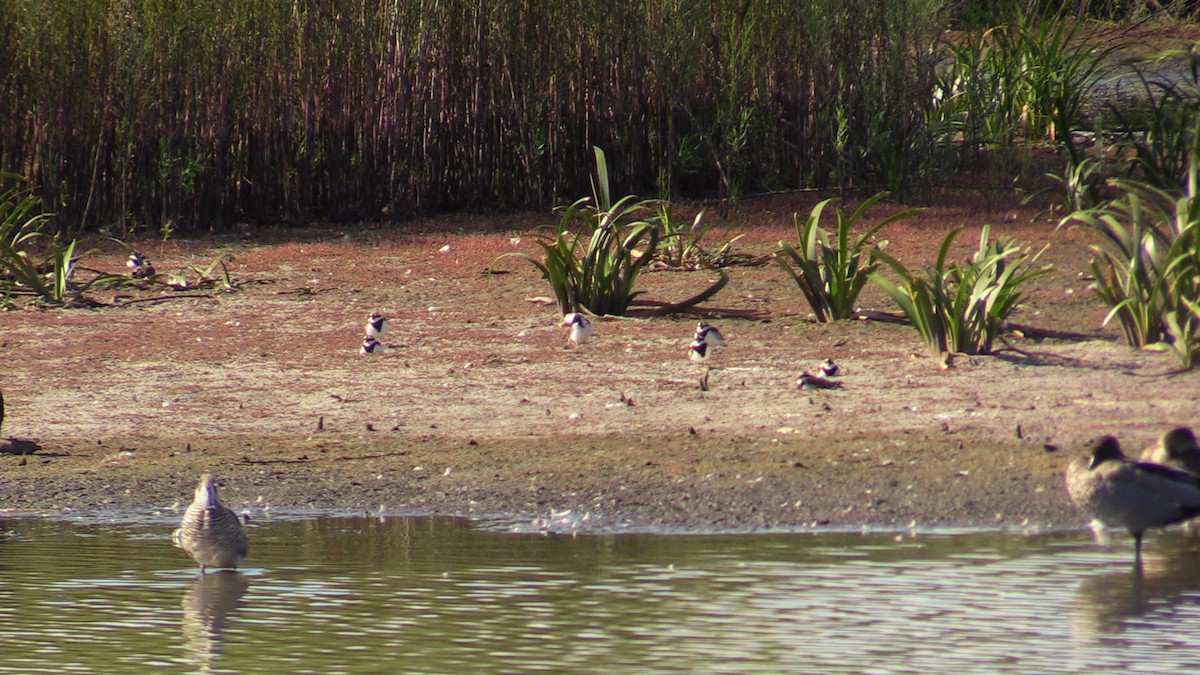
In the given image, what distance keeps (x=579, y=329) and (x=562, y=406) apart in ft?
3.87

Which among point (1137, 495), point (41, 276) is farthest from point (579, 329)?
point (1137, 495)

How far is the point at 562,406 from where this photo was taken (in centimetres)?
857

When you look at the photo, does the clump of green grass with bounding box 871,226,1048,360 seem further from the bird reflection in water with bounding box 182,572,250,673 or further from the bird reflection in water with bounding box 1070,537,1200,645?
the bird reflection in water with bounding box 182,572,250,673

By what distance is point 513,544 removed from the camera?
6.45 m

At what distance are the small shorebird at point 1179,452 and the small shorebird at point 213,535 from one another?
3383 mm

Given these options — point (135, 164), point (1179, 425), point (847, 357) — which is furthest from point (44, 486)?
point (135, 164)

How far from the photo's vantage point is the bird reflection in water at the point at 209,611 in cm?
516

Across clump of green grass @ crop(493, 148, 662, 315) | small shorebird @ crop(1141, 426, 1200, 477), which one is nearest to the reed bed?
clump of green grass @ crop(493, 148, 662, 315)

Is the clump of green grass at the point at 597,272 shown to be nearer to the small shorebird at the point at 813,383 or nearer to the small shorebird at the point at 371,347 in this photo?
the small shorebird at the point at 371,347

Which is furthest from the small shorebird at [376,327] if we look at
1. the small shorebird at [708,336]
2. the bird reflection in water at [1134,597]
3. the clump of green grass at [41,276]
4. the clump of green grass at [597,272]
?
the bird reflection in water at [1134,597]

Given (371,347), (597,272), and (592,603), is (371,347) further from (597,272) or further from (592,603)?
(592,603)

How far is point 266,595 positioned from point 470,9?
357 inches

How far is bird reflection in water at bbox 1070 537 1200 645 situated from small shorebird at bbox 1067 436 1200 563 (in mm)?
165

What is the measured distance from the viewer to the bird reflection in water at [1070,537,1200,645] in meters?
5.30
